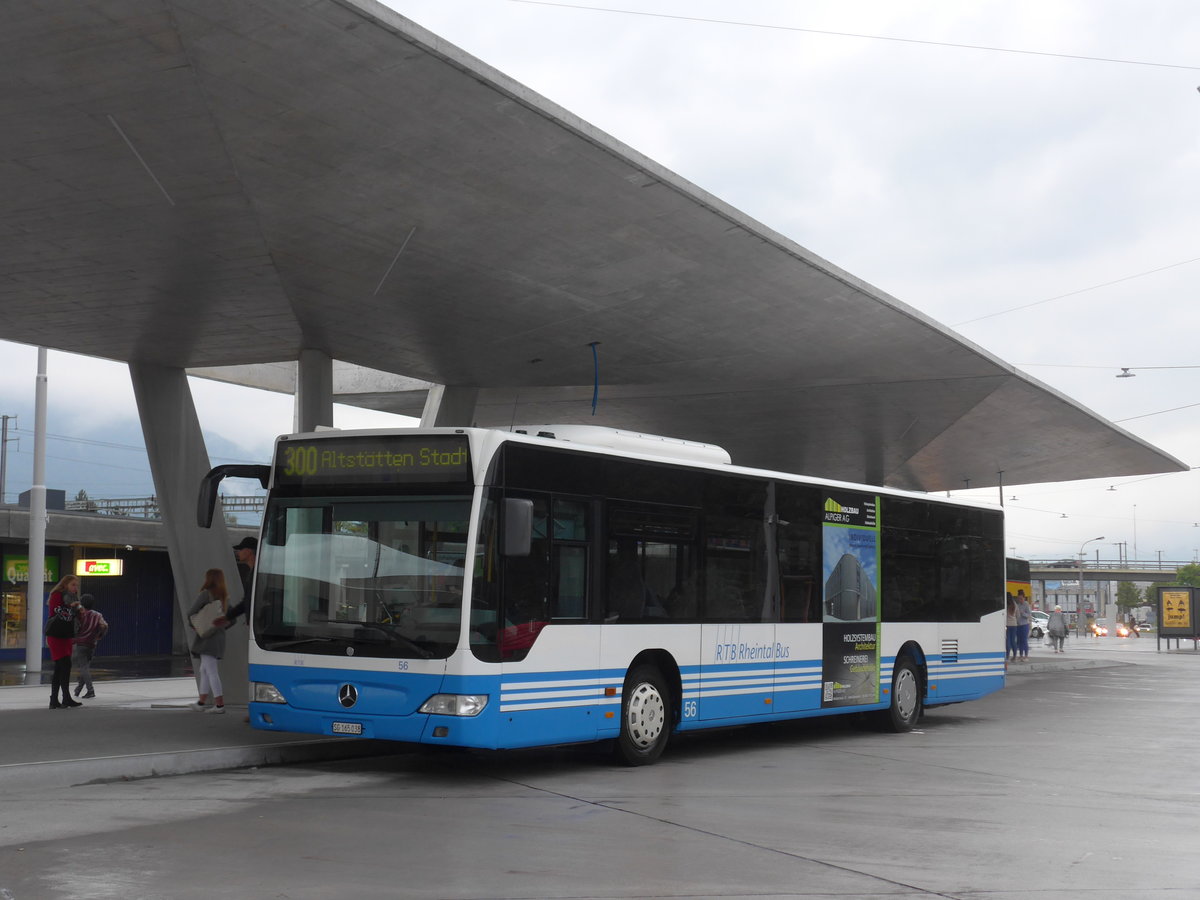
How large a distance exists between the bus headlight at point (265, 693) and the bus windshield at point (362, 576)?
0.36 m

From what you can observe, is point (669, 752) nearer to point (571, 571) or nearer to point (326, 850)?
point (571, 571)

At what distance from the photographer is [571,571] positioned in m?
11.8

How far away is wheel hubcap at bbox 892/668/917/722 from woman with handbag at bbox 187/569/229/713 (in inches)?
320

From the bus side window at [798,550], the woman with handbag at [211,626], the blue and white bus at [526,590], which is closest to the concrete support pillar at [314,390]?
the woman with handbag at [211,626]

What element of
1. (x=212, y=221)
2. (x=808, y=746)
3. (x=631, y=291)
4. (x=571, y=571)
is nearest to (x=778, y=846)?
(x=571, y=571)

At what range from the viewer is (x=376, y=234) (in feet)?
45.7

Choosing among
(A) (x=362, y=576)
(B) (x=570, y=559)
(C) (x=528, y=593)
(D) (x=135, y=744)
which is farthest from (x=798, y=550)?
(D) (x=135, y=744)

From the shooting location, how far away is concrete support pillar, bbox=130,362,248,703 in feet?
60.3

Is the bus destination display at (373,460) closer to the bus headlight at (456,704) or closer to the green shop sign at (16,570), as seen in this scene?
the bus headlight at (456,704)

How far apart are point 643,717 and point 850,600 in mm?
4103

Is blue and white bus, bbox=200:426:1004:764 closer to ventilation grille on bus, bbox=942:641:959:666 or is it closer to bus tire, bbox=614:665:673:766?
bus tire, bbox=614:665:673:766

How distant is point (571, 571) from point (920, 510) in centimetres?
707

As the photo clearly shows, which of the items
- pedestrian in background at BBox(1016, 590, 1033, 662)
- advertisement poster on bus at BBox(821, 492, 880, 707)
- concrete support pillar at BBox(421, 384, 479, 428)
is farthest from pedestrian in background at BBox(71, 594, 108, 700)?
pedestrian in background at BBox(1016, 590, 1033, 662)

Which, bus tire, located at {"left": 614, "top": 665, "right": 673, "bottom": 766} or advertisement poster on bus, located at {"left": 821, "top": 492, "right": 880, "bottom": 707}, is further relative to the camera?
advertisement poster on bus, located at {"left": 821, "top": 492, "right": 880, "bottom": 707}
